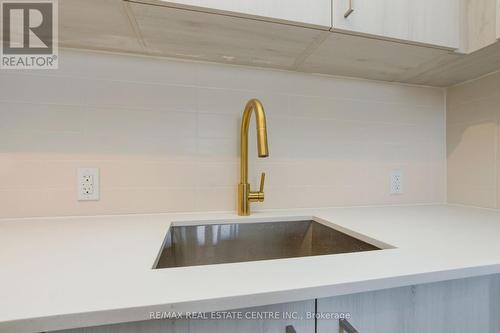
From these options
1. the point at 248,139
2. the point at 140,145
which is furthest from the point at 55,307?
the point at 248,139

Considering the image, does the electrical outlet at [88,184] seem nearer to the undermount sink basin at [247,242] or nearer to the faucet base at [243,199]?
the undermount sink basin at [247,242]

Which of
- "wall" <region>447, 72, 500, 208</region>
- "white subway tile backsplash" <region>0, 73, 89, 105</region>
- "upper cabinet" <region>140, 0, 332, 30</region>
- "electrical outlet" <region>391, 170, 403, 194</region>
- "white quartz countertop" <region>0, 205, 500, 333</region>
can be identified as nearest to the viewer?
"white quartz countertop" <region>0, 205, 500, 333</region>

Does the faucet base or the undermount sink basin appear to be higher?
the faucet base

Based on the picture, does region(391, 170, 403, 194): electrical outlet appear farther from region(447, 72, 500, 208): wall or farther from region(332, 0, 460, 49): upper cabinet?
region(332, 0, 460, 49): upper cabinet

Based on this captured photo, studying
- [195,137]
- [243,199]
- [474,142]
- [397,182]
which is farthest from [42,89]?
[474,142]

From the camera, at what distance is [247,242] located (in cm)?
90

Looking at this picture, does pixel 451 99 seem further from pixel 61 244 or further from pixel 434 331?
pixel 61 244

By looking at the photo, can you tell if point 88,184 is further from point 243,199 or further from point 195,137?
point 243,199

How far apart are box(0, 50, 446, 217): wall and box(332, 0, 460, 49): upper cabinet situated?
0.34 meters

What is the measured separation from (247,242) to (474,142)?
1.11 meters

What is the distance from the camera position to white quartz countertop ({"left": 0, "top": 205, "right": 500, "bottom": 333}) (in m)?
0.34

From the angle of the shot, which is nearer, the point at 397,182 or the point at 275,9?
the point at 275,9

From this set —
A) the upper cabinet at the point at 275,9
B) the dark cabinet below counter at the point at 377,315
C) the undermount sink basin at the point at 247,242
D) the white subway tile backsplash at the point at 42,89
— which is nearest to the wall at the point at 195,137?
the white subway tile backsplash at the point at 42,89

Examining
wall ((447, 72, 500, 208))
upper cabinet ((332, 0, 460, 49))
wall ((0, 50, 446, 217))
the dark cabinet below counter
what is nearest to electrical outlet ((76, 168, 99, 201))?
wall ((0, 50, 446, 217))
